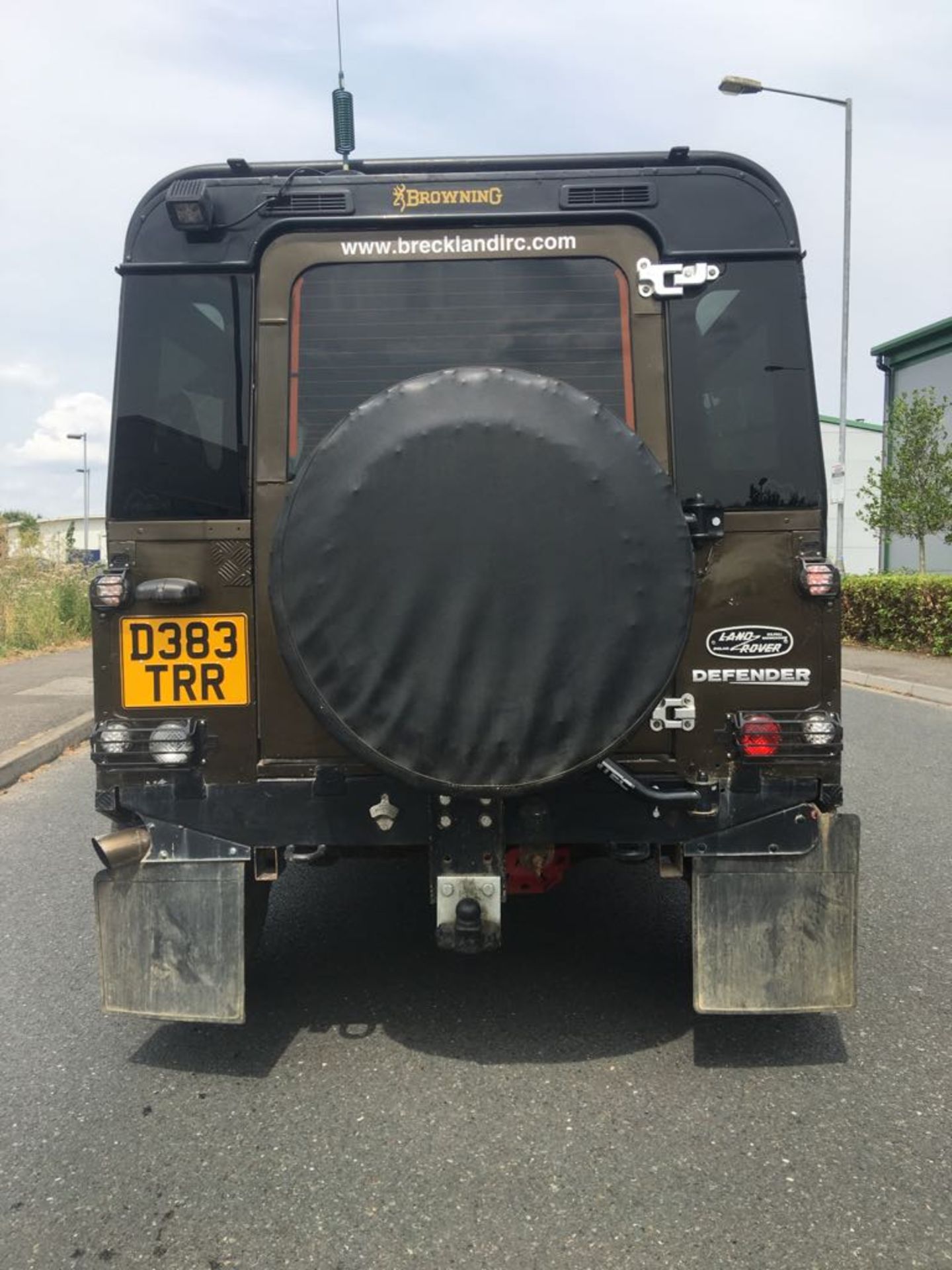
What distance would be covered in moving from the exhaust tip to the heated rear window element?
1.38 m

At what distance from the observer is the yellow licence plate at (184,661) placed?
11.1 ft

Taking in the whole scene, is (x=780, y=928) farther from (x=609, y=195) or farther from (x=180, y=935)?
(x=609, y=195)

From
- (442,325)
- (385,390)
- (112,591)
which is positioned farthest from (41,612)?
(385,390)

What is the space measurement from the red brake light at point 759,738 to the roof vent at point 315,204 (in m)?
2.14

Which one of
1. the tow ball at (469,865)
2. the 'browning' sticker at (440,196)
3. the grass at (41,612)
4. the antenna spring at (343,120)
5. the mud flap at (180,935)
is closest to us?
the tow ball at (469,865)

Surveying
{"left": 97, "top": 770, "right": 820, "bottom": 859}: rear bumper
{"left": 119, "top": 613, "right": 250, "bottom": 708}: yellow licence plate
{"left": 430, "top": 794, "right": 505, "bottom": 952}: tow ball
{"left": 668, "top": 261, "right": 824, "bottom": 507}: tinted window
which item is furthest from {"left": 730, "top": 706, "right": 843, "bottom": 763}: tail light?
{"left": 119, "top": 613, "right": 250, "bottom": 708}: yellow licence plate

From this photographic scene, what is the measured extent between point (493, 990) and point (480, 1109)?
35.4 inches

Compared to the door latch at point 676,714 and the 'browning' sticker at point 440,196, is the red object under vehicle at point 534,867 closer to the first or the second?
the door latch at point 676,714

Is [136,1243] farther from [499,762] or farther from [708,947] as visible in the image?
[708,947]

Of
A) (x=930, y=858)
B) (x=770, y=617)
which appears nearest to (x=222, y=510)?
(x=770, y=617)

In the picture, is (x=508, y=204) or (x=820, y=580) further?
(x=508, y=204)

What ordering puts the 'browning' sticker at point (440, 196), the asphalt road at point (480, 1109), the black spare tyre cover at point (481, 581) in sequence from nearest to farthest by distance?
the asphalt road at point (480, 1109) < the black spare tyre cover at point (481, 581) < the 'browning' sticker at point (440, 196)

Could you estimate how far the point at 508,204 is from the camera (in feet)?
11.4

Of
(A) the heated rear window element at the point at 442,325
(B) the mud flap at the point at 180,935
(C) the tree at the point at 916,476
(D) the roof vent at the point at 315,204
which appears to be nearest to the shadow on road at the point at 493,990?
(B) the mud flap at the point at 180,935
